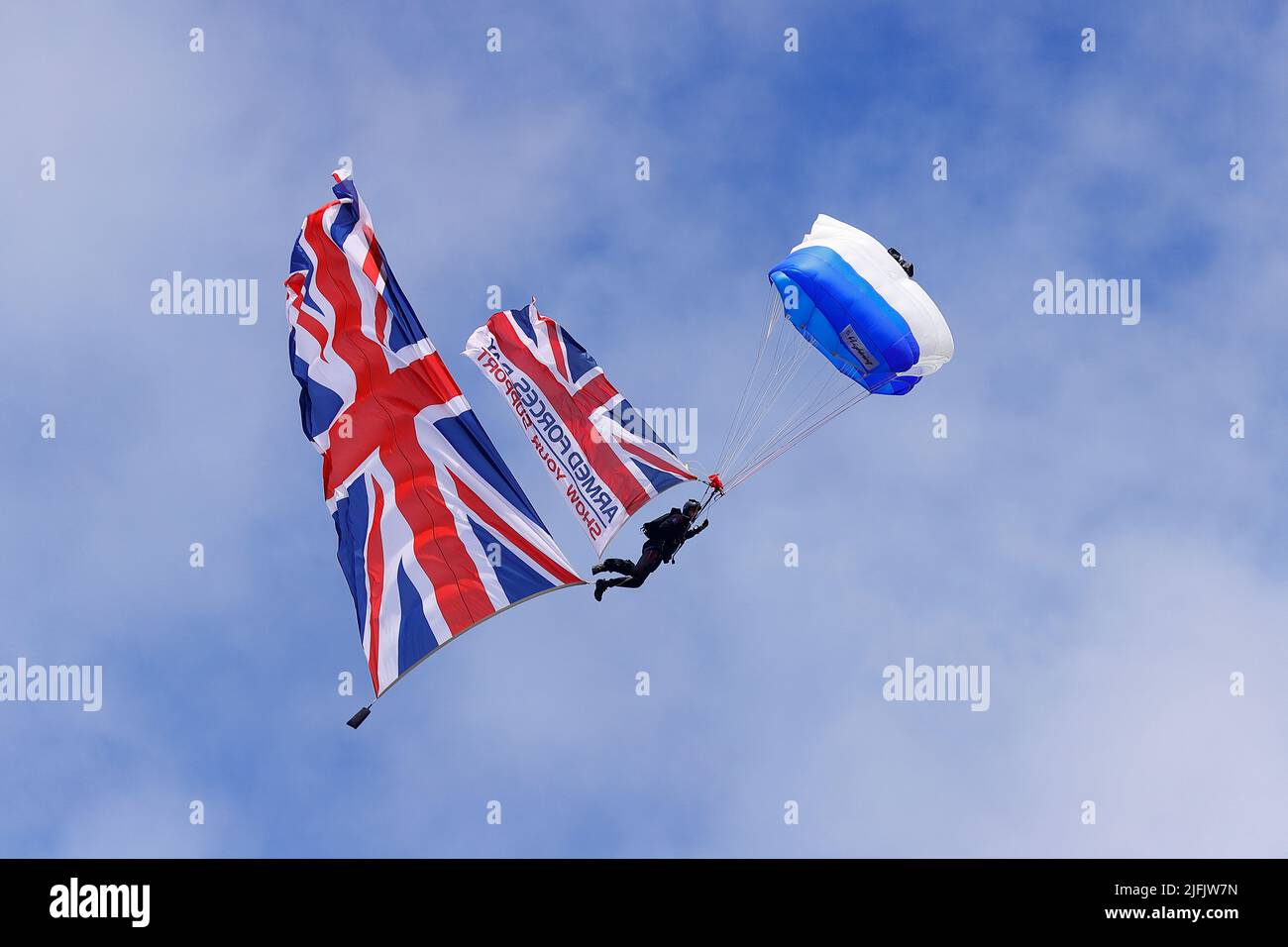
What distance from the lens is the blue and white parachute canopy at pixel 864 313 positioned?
26.4 meters

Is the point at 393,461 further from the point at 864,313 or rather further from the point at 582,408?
the point at 864,313

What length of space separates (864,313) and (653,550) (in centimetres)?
556

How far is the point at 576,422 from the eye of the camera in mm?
26266

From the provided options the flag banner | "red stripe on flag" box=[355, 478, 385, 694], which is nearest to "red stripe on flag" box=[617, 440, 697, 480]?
the flag banner

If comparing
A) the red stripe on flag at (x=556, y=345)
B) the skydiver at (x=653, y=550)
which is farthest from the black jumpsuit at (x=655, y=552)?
the red stripe on flag at (x=556, y=345)

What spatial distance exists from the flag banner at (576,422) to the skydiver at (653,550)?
43 cm

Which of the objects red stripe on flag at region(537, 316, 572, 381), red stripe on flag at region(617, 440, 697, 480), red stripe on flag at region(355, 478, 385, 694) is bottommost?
red stripe on flag at region(355, 478, 385, 694)

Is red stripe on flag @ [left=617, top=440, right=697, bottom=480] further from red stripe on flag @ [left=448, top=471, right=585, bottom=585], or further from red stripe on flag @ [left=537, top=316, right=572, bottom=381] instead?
red stripe on flag @ [left=448, top=471, right=585, bottom=585]

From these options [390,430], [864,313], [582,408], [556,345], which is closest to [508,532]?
[390,430]

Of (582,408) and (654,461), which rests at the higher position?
(582,408)

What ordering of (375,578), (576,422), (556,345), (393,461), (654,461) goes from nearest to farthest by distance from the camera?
(375,578) → (393,461) → (654,461) → (576,422) → (556,345)

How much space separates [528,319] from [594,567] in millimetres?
4838

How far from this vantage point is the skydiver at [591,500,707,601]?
82.1 feet

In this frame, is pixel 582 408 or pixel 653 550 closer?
pixel 653 550
